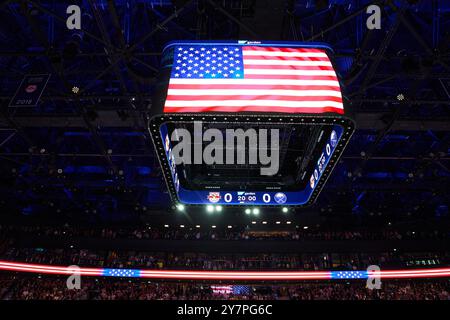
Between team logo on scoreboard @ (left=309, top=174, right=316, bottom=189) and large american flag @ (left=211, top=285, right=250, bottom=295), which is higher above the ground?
team logo on scoreboard @ (left=309, top=174, right=316, bottom=189)

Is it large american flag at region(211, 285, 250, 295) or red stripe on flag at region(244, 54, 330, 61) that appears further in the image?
large american flag at region(211, 285, 250, 295)

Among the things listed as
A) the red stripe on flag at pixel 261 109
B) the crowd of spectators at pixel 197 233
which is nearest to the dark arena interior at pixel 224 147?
the red stripe on flag at pixel 261 109

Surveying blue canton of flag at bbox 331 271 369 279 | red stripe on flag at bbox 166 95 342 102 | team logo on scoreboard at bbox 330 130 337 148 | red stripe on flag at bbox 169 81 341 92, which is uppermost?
red stripe on flag at bbox 169 81 341 92

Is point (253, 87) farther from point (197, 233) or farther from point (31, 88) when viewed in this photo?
point (197, 233)

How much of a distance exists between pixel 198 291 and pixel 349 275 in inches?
319

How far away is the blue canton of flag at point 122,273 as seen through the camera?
1891 cm

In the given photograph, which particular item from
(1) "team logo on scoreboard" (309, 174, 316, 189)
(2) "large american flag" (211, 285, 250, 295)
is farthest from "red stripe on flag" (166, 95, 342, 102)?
(2) "large american flag" (211, 285, 250, 295)

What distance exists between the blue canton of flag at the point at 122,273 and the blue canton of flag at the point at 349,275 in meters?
9.96

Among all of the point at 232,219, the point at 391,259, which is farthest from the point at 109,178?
the point at 391,259

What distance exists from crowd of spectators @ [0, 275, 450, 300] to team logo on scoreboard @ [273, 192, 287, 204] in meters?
16.5

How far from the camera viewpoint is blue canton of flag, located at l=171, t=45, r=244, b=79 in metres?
3.71

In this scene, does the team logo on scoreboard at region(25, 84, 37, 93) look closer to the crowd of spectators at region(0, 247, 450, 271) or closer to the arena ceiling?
the arena ceiling

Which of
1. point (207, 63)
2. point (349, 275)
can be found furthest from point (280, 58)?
point (349, 275)

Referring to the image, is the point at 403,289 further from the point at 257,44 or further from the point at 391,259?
the point at 257,44
